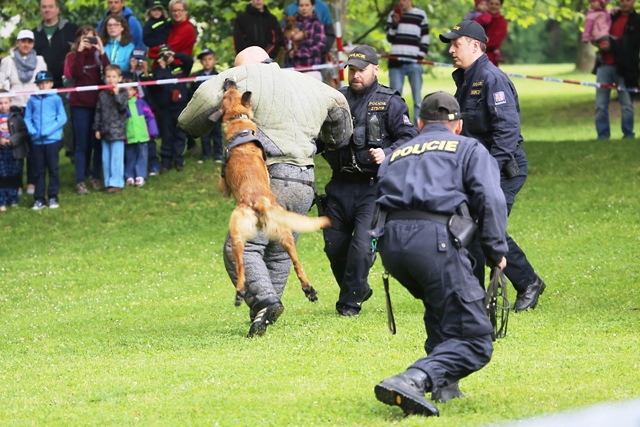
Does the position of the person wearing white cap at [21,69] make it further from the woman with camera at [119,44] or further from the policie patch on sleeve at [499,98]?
the policie patch on sleeve at [499,98]

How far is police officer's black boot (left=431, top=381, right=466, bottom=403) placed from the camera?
6008mm

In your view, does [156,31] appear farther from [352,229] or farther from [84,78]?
[352,229]

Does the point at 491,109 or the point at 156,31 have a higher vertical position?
the point at 491,109

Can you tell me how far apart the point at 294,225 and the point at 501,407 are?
7.45 ft

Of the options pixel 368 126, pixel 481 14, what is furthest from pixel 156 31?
pixel 368 126

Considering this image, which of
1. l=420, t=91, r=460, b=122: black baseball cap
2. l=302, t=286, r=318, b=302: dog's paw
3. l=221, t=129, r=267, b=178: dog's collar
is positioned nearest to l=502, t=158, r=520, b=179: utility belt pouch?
l=302, t=286, r=318, b=302: dog's paw

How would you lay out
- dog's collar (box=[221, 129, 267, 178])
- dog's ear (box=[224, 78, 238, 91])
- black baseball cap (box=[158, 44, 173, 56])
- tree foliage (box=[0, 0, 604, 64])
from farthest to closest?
tree foliage (box=[0, 0, 604, 64]), black baseball cap (box=[158, 44, 173, 56]), dog's ear (box=[224, 78, 238, 91]), dog's collar (box=[221, 129, 267, 178])

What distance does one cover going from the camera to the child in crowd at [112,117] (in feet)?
49.0

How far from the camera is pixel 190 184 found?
635 inches

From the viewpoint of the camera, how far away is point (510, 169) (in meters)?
8.41

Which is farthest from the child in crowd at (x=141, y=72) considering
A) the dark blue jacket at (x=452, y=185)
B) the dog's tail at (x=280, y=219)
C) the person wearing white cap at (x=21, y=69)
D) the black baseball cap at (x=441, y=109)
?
the dark blue jacket at (x=452, y=185)

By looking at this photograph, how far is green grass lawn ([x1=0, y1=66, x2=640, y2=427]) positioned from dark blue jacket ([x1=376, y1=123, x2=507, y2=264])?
1005mm

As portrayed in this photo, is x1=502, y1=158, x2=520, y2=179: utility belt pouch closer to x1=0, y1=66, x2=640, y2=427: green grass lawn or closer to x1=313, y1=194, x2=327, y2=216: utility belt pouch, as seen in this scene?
x1=0, y1=66, x2=640, y2=427: green grass lawn

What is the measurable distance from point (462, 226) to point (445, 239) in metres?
0.12
